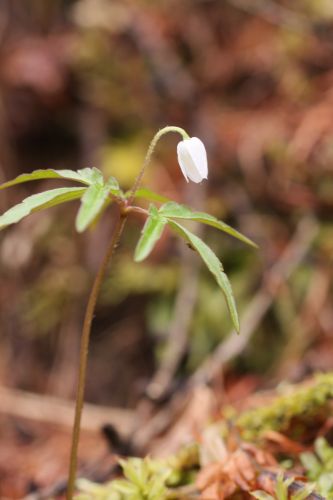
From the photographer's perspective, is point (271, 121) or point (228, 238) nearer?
point (228, 238)

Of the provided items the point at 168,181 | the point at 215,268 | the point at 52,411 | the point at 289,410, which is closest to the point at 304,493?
the point at 289,410

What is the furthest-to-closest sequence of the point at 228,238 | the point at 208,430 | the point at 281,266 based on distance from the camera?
the point at 228,238
the point at 281,266
the point at 208,430

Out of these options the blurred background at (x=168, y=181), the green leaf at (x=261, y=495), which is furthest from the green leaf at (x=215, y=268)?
the blurred background at (x=168, y=181)

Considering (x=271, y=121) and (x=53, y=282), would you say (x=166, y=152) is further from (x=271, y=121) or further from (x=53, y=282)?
(x=53, y=282)

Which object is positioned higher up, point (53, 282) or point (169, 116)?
point (169, 116)

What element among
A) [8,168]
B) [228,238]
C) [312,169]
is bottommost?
[228,238]

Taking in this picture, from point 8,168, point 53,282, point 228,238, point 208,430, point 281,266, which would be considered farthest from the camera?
point 8,168

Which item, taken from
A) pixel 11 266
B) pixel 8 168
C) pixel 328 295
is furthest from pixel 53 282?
pixel 328 295
